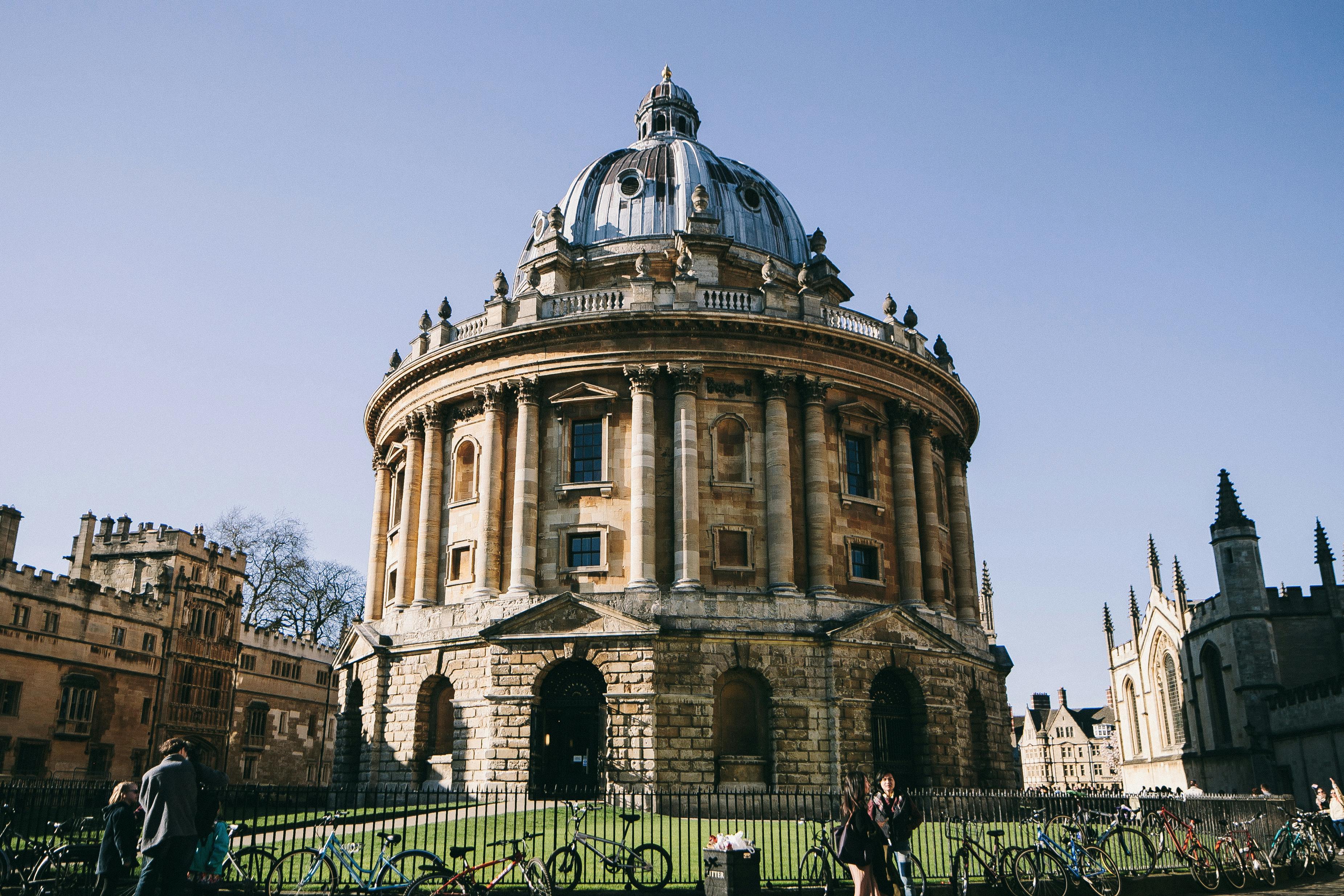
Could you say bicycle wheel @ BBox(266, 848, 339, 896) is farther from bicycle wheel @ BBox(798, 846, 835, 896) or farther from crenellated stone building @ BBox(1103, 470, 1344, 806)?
crenellated stone building @ BBox(1103, 470, 1344, 806)

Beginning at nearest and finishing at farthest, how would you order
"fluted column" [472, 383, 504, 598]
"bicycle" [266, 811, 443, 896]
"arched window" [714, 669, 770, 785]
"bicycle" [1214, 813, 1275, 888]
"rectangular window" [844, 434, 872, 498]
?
1. "bicycle" [266, 811, 443, 896]
2. "bicycle" [1214, 813, 1275, 888]
3. "arched window" [714, 669, 770, 785]
4. "fluted column" [472, 383, 504, 598]
5. "rectangular window" [844, 434, 872, 498]

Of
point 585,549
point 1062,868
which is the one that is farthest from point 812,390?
point 1062,868

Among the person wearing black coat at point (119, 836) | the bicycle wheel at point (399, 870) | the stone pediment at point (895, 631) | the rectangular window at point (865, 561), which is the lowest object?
the bicycle wheel at point (399, 870)

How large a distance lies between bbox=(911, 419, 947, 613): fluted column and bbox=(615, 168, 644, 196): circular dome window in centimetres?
1480

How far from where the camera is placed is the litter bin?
14.9m

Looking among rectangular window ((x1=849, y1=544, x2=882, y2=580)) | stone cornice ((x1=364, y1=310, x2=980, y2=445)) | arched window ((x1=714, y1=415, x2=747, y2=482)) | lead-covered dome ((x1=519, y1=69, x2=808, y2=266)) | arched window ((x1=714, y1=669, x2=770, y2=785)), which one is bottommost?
arched window ((x1=714, y1=669, x2=770, y2=785))

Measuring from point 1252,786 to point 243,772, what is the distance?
1865 inches

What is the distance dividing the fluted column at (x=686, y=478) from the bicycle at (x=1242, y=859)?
48.6 ft

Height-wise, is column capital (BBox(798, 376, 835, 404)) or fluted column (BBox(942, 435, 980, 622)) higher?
column capital (BBox(798, 376, 835, 404))

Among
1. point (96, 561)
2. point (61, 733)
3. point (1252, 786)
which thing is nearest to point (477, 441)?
point (61, 733)

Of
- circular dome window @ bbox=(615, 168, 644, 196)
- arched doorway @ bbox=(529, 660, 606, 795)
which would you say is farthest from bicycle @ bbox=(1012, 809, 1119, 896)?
circular dome window @ bbox=(615, 168, 644, 196)

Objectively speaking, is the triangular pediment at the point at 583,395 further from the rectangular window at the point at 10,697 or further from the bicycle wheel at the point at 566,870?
the rectangular window at the point at 10,697

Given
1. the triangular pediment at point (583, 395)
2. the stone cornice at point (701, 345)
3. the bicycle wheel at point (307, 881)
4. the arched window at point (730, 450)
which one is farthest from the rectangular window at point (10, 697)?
the bicycle wheel at point (307, 881)

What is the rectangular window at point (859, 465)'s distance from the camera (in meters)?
34.2
